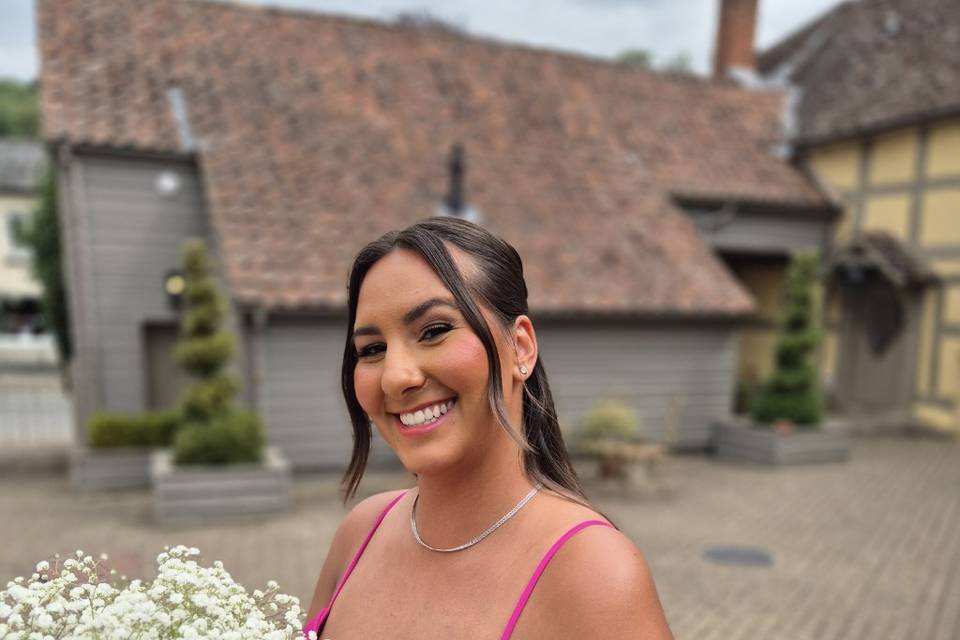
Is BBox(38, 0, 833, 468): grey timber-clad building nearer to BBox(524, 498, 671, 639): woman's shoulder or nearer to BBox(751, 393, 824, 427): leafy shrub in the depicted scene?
BBox(751, 393, 824, 427): leafy shrub

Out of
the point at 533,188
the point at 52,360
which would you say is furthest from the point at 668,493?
the point at 52,360

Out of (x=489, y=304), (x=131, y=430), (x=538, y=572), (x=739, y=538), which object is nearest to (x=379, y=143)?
(x=131, y=430)

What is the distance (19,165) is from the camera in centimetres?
2928

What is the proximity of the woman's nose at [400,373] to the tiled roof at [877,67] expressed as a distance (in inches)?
548

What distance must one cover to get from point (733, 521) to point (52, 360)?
81.9 feet

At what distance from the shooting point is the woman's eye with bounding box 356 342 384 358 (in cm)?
163

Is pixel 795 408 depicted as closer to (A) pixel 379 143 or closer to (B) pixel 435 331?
(A) pixel 379 143

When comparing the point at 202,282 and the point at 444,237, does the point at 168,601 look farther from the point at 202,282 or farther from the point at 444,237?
the point at 202,282

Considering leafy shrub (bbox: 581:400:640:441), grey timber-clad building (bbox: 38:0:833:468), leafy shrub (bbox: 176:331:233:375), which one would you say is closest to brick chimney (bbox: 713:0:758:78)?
grey timber-clad building (bbox: 38:0:833:468)

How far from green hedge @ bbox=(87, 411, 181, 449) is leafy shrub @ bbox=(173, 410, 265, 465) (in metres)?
1.38

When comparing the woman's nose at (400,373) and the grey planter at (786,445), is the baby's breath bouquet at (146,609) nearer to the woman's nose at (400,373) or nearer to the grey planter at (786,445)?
the woman's nose at (400,373)

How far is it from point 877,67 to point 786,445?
27.9 ft

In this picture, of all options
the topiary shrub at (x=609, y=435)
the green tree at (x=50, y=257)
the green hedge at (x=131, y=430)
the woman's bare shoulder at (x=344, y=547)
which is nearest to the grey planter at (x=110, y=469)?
the green hedge at (x=131, y=430)

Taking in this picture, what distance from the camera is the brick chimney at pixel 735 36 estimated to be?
17.7 meters
